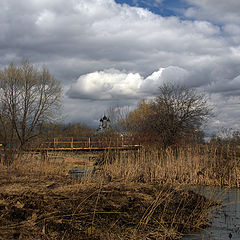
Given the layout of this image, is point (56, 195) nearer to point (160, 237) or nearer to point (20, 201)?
point (20, 201)

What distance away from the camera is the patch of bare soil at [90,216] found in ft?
17.9

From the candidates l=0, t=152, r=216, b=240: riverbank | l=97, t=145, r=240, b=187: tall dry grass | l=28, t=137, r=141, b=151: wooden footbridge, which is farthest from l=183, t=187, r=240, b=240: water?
l=28, t=137, r=141, b=151: wooden footbridge

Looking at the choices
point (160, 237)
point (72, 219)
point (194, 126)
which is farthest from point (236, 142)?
point (194, 126)

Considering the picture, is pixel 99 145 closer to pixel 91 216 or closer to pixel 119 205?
pixel 119 205

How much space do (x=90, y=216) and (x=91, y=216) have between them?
1.4 inches

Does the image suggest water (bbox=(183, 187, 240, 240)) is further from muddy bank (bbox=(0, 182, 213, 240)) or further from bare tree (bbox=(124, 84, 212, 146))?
bare tree (bbox=(124, 84, 212, 146))

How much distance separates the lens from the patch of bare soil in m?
5.44

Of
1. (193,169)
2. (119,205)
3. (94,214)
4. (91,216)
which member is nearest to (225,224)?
(119,205)

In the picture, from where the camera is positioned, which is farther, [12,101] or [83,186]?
[12,101]

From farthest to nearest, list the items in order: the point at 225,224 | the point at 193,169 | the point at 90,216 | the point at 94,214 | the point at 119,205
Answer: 1. the point at 193,169
2. the point at 225,224
3. the point at 119,205
4. the point at 90,216
5. the point at 94,214

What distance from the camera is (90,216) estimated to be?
6090 millimetres

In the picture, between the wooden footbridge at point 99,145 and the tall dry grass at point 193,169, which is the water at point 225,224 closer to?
the tall dry grass at point 193,169

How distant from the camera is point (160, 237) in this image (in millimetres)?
5871

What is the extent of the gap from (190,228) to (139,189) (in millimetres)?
2667
